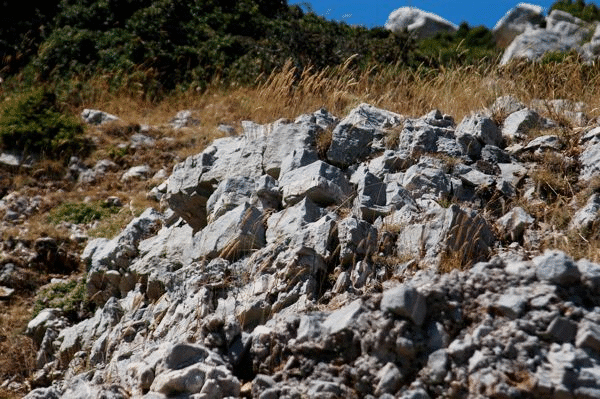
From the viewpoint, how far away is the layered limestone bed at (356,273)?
5086 millimetres

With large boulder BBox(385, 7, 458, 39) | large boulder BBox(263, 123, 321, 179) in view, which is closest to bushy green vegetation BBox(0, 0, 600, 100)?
large boulder BBox(385, 7, 458, 39)

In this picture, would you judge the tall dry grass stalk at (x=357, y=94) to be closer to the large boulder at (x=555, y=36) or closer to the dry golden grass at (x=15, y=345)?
the dry golden grass at (x=15, y=345)

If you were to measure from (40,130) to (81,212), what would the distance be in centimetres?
231

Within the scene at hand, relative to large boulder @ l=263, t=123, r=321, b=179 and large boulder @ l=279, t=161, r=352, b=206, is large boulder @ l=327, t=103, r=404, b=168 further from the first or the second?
large boulder @ l=279, t=161, r=352, b=206

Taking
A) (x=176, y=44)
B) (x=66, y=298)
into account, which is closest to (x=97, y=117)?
(x=176, y=44)

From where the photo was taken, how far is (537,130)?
8.68 meters

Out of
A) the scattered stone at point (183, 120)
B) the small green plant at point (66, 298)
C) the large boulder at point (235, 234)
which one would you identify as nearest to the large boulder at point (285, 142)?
the large boulder at point (235, 234)

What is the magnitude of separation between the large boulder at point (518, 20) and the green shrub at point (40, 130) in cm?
1273

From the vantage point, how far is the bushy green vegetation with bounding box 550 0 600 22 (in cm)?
2188

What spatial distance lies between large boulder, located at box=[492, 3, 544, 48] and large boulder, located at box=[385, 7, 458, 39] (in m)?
1.34

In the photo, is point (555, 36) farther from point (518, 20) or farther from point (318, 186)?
point (318, 186)

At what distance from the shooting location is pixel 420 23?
921 inches

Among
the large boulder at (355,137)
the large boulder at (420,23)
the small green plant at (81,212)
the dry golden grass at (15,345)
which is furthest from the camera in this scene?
the large boulder at (420,23)

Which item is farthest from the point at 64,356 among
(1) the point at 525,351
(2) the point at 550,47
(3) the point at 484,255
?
(2) the point at 550,47
